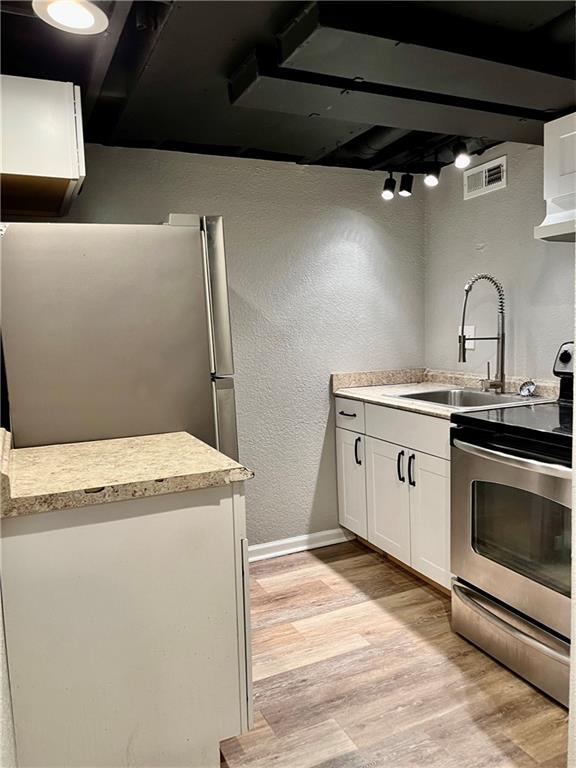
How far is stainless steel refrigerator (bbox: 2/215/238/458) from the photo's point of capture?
1.94 meters

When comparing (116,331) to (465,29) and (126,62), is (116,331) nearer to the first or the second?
(126,62)

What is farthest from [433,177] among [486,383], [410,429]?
[410,429]

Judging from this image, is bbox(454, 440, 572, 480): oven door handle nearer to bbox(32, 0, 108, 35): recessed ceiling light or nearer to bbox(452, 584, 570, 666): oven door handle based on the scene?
bbox(452, 584, 570, 666): oven door handle

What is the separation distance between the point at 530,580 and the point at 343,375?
5.52ft

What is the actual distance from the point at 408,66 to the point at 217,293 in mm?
1045

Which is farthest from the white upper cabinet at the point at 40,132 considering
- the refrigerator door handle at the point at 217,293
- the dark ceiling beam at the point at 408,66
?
the dark ceiling beam at the point at 408,66

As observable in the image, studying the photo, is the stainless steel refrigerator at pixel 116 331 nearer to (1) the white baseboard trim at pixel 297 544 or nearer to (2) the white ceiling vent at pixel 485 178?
(1) the white baseboard trim at pixel 297 544

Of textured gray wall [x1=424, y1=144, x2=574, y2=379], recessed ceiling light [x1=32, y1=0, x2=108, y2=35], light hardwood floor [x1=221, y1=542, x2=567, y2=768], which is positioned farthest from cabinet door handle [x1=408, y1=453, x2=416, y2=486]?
recessed ceiling light [x1=32, y1=0, x2=108, y2=35]

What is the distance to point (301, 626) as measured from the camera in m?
2.54

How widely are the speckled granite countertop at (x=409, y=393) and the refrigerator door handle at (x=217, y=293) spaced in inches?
36.4

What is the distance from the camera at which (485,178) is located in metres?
3.09

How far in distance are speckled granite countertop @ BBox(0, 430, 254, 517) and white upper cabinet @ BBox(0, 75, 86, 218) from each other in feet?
2.92

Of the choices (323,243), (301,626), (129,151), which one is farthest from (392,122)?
(301,626)

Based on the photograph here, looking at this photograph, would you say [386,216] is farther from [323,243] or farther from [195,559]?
[195,559]
